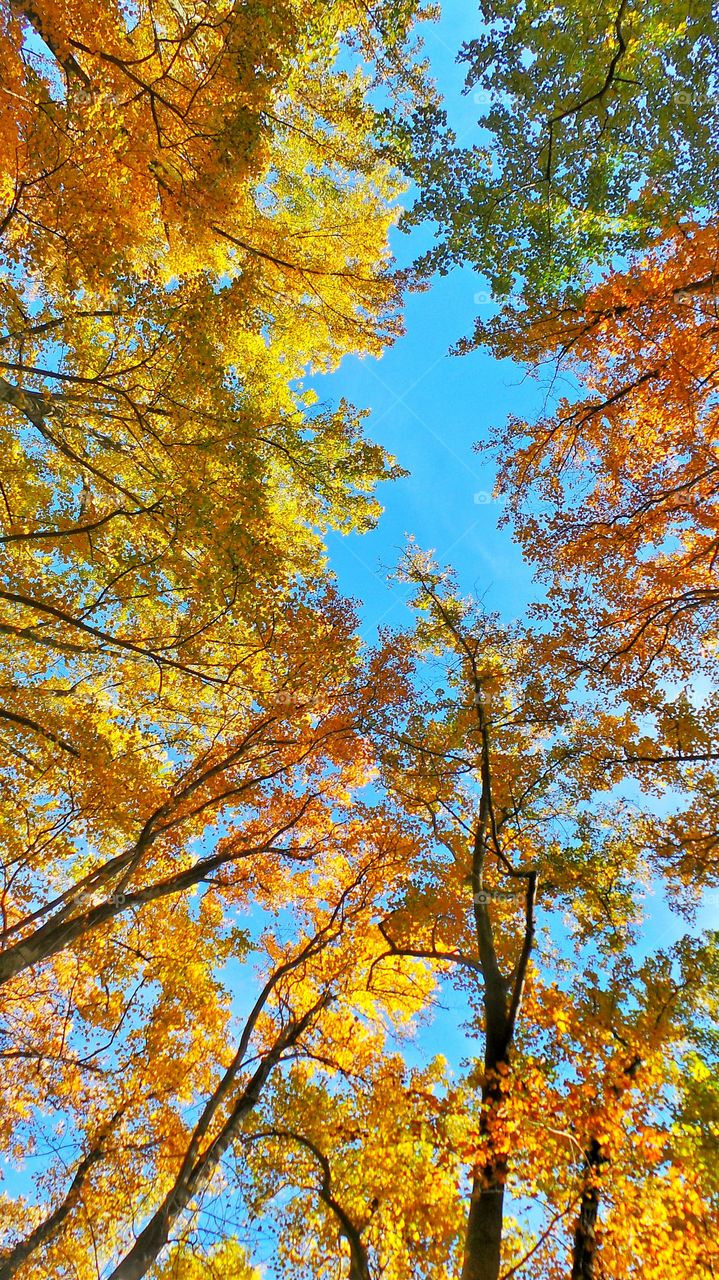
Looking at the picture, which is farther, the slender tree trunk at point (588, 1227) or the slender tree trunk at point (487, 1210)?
the slender tree trunk at point (588, 1227)

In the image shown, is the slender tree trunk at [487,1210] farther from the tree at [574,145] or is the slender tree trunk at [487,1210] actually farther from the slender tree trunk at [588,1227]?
the tree at [574,145]

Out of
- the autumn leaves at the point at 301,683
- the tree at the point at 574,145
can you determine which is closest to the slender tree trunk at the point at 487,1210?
the autumn leaves at the point at 301,683

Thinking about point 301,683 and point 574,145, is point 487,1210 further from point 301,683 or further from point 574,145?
point 574,145

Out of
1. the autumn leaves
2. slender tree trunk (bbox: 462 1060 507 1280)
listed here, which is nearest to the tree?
the autumn leaves

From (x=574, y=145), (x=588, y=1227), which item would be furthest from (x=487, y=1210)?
(x=574, y=145)

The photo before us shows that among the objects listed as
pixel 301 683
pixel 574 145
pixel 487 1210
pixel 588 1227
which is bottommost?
pixel 588 1227

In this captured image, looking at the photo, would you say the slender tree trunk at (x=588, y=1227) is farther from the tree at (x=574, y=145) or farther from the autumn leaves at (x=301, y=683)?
the tree at (x=574, y=145)

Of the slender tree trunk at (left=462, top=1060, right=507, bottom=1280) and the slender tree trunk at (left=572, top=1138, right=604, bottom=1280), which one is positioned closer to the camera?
the slender tree trunk at (left=462, top=1060, right=507, bottom=1280)

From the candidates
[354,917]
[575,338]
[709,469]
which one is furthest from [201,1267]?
[575,338]

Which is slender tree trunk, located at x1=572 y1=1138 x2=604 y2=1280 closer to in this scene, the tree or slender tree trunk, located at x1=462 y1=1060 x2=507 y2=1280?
slender tree trunk, located at x1=462 y1=1060 x2=507 y2=1280

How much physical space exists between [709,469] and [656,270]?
8.25 ft

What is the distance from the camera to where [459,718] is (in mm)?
9500

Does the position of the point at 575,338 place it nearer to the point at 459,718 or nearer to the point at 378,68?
the point at 378,68

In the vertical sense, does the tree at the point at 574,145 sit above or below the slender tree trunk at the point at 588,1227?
above
